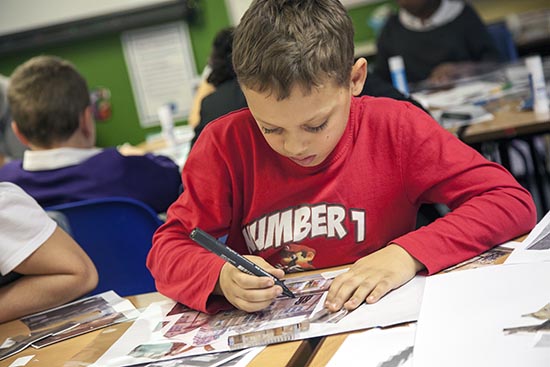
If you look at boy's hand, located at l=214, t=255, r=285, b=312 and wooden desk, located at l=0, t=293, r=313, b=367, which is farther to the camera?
boy's hand, located at l=214, t=255, r=285, b=312

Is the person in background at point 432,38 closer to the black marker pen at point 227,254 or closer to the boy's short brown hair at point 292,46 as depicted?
the boy's short brown hair at point 292,46

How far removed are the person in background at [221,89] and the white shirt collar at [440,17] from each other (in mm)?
1895

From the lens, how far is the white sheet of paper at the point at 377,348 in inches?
33.5

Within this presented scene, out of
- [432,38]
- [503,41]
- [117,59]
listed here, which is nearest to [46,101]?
[432,38]

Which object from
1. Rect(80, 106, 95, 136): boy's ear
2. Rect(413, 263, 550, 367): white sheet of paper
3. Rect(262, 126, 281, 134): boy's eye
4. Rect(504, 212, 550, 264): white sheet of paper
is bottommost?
Rect(504, 212, 550, 264): white sheet of paper

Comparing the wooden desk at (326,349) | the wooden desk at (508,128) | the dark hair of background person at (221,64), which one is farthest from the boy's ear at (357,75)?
the dark hair of background person at (221,64)

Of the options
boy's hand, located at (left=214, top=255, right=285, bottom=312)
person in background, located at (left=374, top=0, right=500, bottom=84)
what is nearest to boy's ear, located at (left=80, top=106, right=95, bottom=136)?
boy's hand, located at (left=214, top=255, right=285, bottom=312)

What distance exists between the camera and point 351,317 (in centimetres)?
100

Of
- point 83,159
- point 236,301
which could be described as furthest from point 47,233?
point 83,159

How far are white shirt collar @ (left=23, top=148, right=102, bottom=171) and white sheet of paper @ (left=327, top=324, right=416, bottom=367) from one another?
1.52 metres

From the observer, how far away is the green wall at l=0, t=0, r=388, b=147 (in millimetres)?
5238

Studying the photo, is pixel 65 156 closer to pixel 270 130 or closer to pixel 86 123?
pixel 86 123

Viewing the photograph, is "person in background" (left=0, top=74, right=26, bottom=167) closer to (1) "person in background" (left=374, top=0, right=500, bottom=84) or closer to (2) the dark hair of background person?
(2) the dark hair of background person

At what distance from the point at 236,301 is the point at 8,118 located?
314 cm
